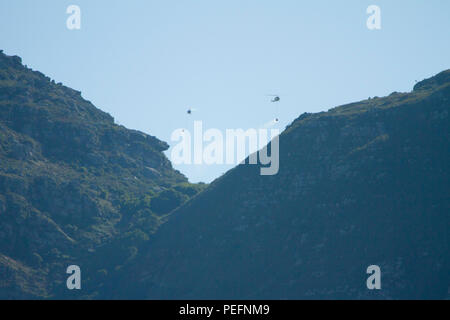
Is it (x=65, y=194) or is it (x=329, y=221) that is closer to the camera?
(x=329, y=221)

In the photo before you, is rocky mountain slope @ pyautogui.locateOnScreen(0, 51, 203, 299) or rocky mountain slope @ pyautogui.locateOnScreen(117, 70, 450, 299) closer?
rocky mountain slope @ pyautogui.locateOnScreen(117, 70, 450, 299)

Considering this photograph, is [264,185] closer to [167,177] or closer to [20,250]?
[20,250]

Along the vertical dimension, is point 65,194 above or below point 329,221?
above

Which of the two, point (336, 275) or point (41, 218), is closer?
point (336, 275)
